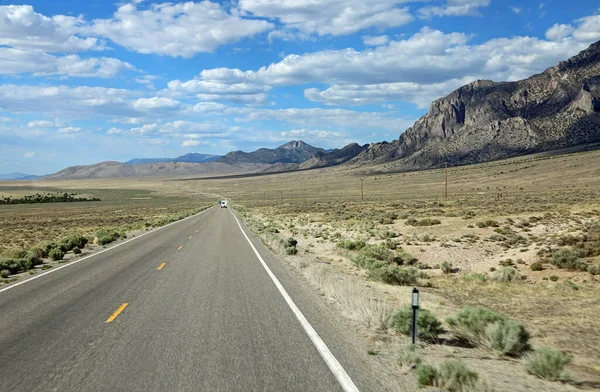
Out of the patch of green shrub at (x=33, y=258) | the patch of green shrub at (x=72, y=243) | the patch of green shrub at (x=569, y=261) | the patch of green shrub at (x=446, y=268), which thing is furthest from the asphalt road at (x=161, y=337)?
the patch of green shrub at (x=569, y=261)

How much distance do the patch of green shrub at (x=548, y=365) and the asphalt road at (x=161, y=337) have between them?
2157 millimetres

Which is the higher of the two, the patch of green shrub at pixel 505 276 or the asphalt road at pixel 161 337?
the asphalt road at pixel 161 337

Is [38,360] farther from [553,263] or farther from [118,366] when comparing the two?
[553,263]

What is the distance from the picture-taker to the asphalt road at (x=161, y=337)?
566 cm

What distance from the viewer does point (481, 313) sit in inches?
306

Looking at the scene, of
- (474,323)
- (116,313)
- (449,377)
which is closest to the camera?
(449,377)

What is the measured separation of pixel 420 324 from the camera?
7828mm

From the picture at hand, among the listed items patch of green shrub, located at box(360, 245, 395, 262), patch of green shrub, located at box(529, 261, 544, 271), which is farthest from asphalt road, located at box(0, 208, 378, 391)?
patch of green shrub, located at box(529, 261, 544, 271)

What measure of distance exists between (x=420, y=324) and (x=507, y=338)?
136 cm

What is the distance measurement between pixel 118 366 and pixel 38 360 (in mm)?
1264

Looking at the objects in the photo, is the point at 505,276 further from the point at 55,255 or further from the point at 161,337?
the point at 55,255

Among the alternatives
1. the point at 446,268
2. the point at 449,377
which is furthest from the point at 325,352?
the point at 446,268

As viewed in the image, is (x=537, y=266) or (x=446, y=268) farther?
(x=446, y=268)

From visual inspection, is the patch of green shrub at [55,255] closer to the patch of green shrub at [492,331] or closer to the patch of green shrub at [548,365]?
Answer: the patch of green shrub at [492,331]
